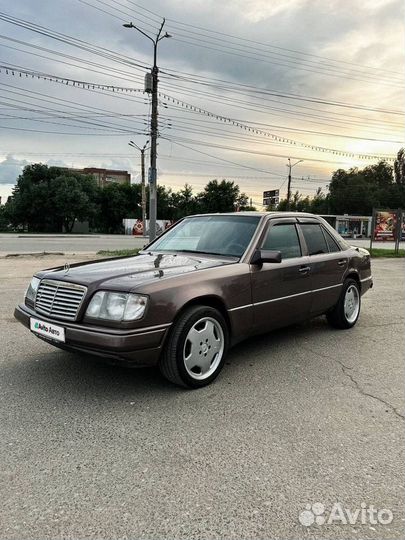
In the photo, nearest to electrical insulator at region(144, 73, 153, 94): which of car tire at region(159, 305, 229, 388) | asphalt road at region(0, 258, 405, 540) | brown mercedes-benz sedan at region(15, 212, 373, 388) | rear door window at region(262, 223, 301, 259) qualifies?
brown mercedes-benz sedan at region(15, 212, 373, 388)

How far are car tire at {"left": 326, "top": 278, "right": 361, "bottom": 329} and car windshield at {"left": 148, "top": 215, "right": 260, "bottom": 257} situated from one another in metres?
1.82

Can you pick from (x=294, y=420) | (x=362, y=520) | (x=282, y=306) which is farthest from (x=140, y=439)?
(x=282, y=306)

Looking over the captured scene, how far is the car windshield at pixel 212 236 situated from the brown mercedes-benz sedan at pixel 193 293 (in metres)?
0.01

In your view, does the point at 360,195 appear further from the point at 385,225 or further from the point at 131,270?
the point at 131,270

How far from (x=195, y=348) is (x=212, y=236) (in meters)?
1.53

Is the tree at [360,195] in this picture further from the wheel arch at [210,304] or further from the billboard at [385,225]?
the wheel arch at [210,304]

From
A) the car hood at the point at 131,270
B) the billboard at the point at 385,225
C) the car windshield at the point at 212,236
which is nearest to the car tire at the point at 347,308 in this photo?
the car windshield at the point at 212,236

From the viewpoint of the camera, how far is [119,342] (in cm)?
328

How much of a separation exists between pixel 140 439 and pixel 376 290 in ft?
25.7

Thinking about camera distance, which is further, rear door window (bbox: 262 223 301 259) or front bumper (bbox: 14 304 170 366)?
rear door window (bbox: 262 223 301 259)

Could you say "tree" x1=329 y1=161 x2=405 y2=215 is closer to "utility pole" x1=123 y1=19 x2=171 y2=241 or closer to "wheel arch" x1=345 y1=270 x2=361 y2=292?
"utility pole" x1=123 y1=19 x2=171 y2=241

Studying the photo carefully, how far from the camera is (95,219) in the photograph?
58.8 meters

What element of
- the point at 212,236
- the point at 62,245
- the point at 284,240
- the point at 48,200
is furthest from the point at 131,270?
the point at 48,200

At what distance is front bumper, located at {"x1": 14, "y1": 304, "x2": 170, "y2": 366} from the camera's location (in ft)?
10.8
